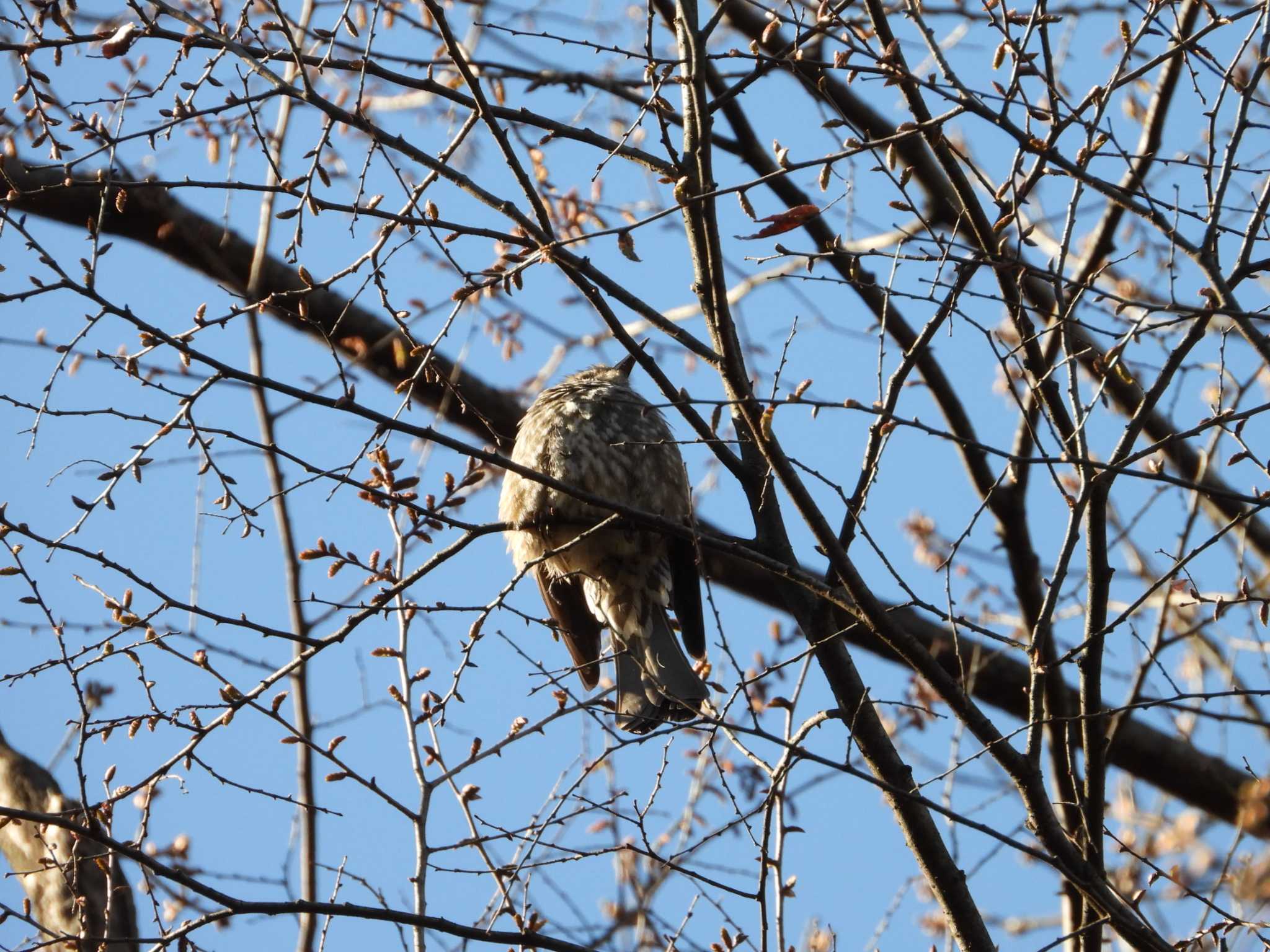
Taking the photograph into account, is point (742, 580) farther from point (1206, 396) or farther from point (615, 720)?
point (1206, 396)

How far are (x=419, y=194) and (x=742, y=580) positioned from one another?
3.34m

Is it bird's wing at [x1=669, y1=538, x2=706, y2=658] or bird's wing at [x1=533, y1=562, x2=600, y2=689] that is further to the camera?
bird's wing at [x1=533, y1=562, x2=600, y2=689]

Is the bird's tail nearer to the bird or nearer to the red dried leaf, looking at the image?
the bird

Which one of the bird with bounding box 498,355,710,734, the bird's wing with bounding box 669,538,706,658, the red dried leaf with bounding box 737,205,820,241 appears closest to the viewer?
the red dried leaf with bounding box 737,205,820,241

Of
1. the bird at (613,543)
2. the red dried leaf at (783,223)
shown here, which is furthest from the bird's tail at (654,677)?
the red dried leaf at (783,223)

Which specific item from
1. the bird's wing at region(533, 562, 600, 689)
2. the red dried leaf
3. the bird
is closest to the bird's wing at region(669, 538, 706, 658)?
the bird

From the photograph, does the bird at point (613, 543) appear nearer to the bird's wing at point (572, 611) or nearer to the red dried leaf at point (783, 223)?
the bird's wing at point (572, 611)

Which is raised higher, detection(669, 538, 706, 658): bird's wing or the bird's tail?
detection(669, 538, 706, 658): bird's wing

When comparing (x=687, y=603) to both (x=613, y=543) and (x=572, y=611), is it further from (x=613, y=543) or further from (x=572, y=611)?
(x=572, y=611)

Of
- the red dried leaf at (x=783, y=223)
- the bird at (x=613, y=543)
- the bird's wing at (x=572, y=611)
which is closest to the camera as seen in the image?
the red dried leaf at (x=783, y=223)

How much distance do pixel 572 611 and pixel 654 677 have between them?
93cm

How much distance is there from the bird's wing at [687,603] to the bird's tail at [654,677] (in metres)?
0.09

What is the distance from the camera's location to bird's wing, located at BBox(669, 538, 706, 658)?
4.91m

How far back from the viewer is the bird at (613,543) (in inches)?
181
